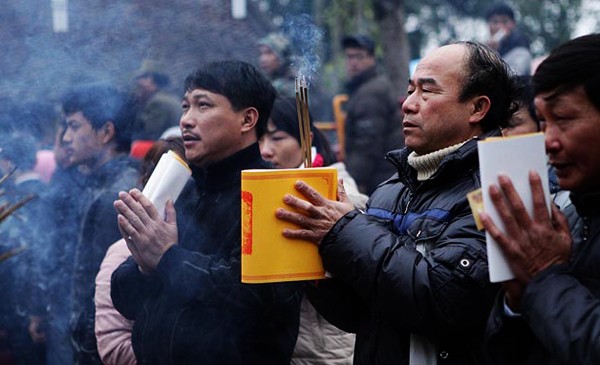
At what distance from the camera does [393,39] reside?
12.9 metres

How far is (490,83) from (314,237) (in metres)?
0.78

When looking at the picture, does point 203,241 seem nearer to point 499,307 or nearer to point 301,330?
point 301,330

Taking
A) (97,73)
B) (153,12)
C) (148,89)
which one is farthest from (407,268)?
(148,89)

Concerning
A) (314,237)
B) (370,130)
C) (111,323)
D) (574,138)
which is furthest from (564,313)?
(370,130)

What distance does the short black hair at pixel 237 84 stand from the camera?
12.1 feet

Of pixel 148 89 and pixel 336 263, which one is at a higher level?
pixel 148 89

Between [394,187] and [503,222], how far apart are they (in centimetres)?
105

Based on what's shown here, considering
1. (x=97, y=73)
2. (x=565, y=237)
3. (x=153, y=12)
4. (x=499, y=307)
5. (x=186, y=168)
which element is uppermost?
(x=153, y=12)

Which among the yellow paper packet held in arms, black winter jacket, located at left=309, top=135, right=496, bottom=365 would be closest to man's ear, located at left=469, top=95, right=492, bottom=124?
black winter jacket, located at left=309, top=135, right=496, bottom=365

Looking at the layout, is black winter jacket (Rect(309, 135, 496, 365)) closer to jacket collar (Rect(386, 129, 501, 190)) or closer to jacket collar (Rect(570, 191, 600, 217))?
jacket collar (Rect(386, 129, 501, 190))

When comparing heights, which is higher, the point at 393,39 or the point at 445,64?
the point at 393,39

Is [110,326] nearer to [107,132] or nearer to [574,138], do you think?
[107,132]

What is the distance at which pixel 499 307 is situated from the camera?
237 cm

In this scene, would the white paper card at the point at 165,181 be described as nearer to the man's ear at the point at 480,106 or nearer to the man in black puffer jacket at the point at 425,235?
the man in black puffer jacket at the point at 425,235
